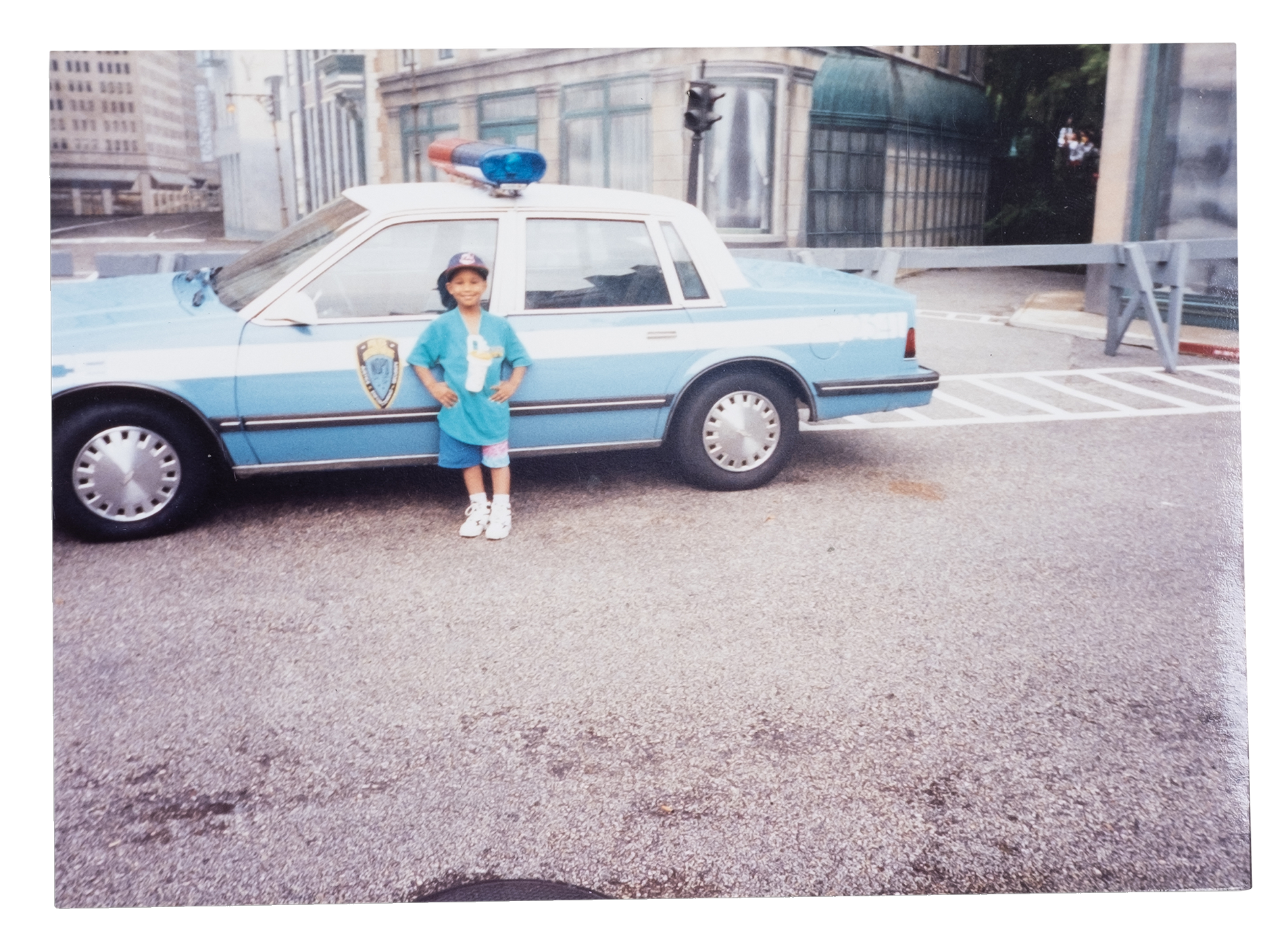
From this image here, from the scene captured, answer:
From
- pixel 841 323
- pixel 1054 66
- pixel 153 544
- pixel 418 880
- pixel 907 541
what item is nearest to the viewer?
pixel 418 880

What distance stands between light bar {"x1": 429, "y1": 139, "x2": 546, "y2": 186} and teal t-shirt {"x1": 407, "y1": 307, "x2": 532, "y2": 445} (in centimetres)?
49

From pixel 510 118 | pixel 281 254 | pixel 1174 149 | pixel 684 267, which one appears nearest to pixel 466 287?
pixel 510 118

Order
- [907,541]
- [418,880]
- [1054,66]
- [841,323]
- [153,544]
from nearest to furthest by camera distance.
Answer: [418,880], [1054,66], [153,544], [907,541], [841,323]

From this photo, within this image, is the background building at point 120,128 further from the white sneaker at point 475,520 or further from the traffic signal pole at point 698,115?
the traffic signal pole at point 698,115

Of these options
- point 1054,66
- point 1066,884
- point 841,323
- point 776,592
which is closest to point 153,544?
point 776,592

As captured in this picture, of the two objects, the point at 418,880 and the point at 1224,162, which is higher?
the point at 1224,162

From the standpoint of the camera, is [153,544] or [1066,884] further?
[153,544]

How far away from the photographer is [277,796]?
2.87m

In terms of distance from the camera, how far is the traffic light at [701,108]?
360 centimetres

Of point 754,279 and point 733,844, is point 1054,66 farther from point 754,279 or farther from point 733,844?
point 733,844

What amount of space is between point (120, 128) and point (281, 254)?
68 centimetres

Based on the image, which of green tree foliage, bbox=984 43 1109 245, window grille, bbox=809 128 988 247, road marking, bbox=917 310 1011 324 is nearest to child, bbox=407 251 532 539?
window grille, bbox=809 128 988 247

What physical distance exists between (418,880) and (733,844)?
0.82m

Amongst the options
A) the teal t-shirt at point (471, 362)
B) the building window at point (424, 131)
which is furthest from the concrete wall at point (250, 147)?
the teal t-shirt at point (471, 362)
